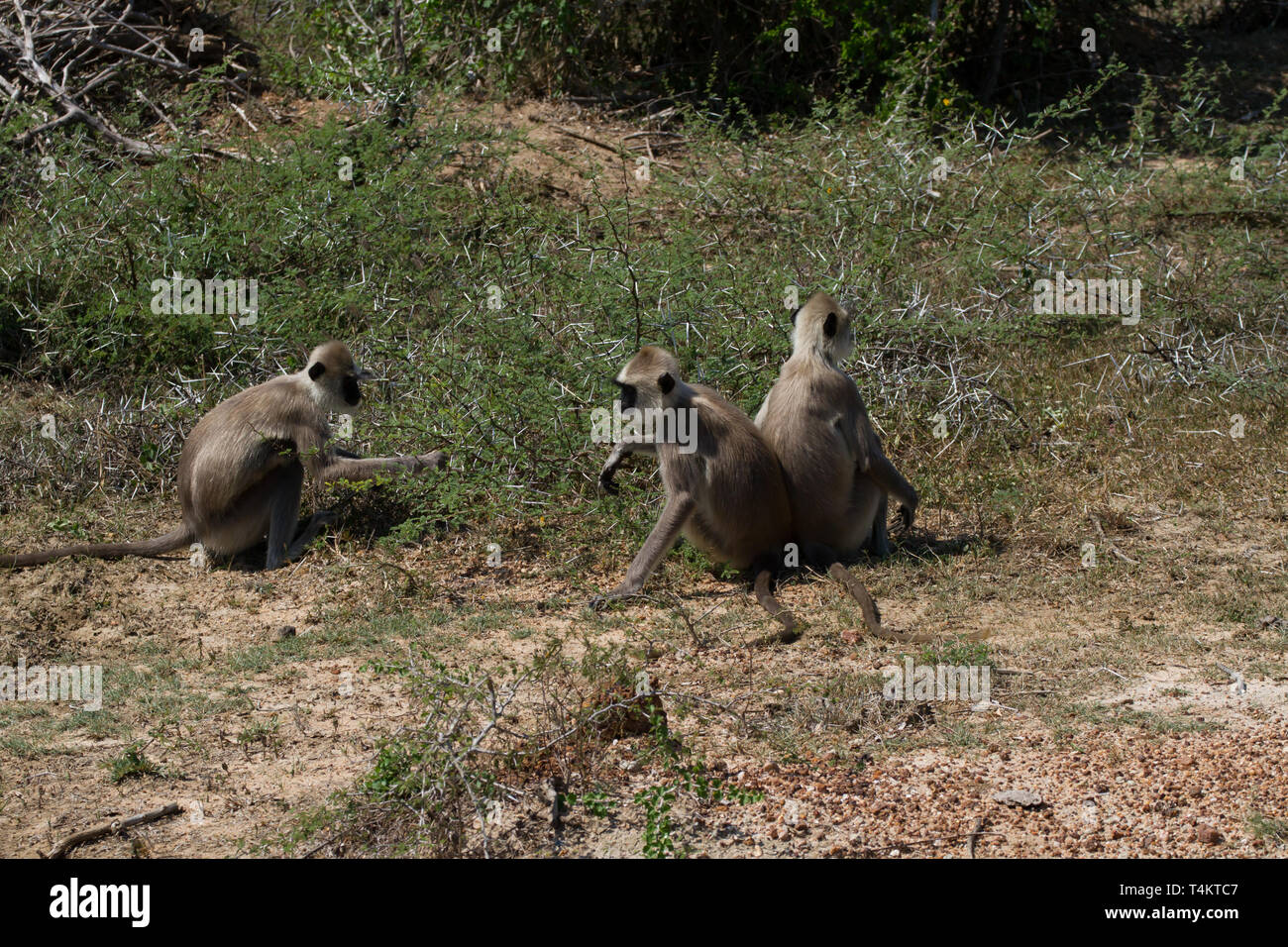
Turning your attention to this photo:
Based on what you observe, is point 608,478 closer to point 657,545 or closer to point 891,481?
point 657,545

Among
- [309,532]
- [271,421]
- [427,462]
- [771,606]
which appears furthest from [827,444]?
[271,421]

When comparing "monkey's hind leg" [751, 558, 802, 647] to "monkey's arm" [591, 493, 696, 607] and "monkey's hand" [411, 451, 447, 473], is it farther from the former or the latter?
"monkey's hand" [411, 451, 447, 473]

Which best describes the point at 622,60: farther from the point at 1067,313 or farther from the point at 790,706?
the point at 790,706

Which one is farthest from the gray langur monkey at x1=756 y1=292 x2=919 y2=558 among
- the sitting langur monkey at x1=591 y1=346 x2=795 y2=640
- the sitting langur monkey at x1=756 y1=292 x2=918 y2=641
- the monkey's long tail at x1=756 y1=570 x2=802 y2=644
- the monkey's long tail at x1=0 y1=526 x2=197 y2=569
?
the monkey's long tail at x1=0 y1=526 x2=197 y2=569

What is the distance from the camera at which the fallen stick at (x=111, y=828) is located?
4.43 metres

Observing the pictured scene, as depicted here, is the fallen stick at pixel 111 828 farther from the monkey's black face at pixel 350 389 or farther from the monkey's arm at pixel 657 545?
the monkey's black face at pixel 350 389

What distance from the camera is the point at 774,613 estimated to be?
20.8ft

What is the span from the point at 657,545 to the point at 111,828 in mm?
3022

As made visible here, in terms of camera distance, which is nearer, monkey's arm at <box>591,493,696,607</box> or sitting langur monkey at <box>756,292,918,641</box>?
monkey's arm at <box>591,493,696,607</box>

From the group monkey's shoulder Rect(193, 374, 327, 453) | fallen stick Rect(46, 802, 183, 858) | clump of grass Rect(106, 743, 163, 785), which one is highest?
monkey's shoulder Rect(193, 374, 327, 453)

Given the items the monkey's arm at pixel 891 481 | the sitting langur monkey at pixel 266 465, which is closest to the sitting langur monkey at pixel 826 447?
the monkey's arm at pixel 891 481

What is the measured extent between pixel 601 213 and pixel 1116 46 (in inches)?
293

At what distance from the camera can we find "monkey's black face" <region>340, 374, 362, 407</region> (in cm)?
776

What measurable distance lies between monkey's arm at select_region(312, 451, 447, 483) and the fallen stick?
3.17 meters
